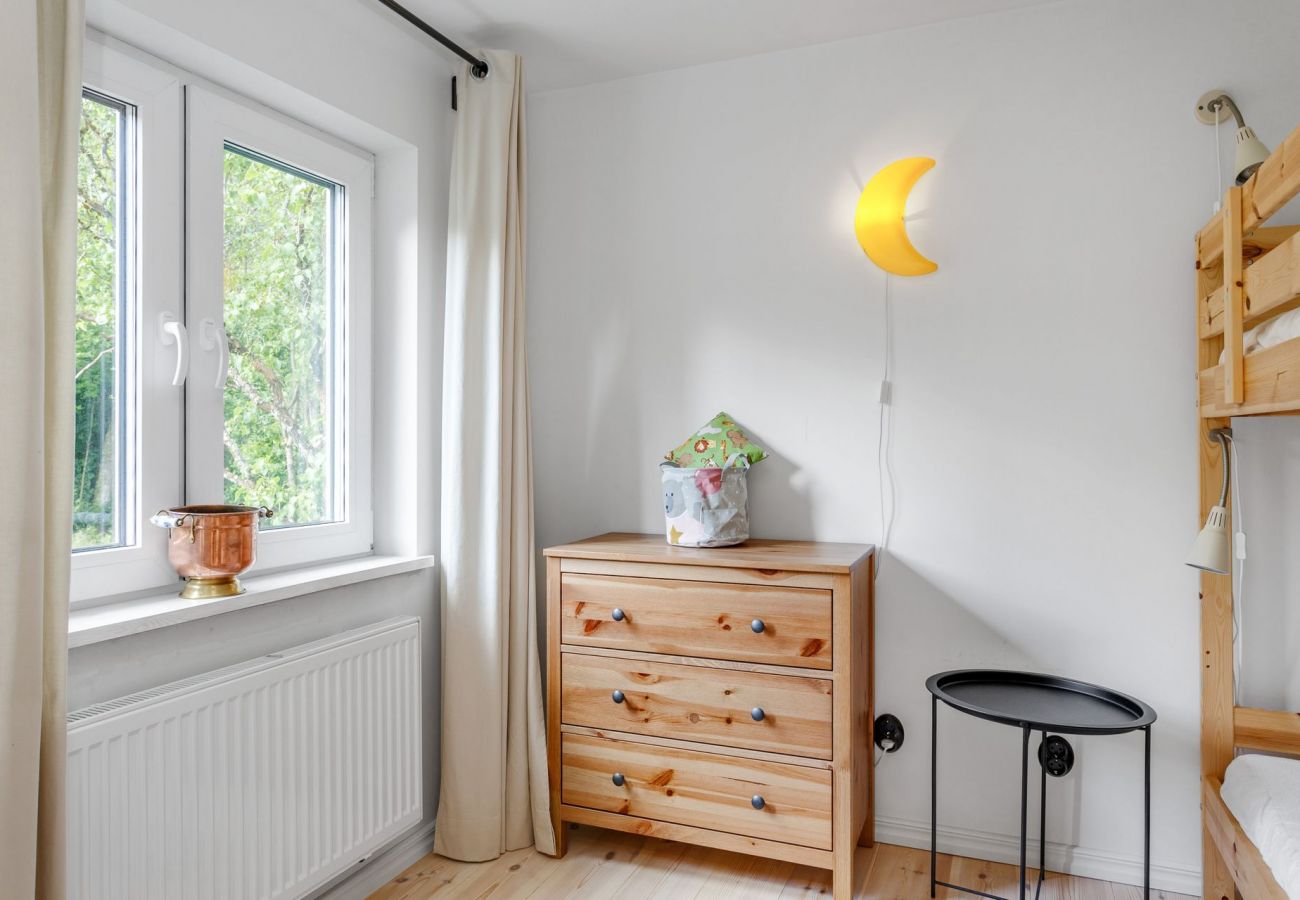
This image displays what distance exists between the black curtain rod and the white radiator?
158 cm

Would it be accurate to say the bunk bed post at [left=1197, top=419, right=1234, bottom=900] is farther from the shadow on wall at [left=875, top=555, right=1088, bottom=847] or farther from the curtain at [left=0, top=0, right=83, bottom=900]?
the curtain at [left=0, top=0, right=83, bottom=900]

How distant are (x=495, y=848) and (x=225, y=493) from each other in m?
1.22

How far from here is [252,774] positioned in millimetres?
1763

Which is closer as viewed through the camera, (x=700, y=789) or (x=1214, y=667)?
(x=1214, y=667)

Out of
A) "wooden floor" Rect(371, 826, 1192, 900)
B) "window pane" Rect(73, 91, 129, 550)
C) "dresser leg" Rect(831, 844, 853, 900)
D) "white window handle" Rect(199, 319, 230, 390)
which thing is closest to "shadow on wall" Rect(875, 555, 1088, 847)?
"wooden floor" Rect(371, 826, 1192, 900)

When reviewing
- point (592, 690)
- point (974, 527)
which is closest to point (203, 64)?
point (592, 690)

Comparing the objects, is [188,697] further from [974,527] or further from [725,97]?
[725,97]

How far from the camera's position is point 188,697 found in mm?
1617

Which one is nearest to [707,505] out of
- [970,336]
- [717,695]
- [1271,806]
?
[717,695]

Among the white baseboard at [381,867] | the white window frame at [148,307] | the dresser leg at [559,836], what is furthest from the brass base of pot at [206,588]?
the dresser leg at [559,836]

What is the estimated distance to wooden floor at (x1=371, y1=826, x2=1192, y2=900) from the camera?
7.11 feet

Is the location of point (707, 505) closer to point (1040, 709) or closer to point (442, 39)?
point (1040, 709)

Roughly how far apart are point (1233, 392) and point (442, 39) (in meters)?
2.12

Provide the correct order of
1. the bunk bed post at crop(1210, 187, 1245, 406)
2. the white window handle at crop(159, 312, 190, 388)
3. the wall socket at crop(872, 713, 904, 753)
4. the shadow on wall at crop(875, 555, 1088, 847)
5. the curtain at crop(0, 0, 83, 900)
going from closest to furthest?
the curtain at crop(0, 0, 83, 900)
the bunk bed post at crop(1210, 187, 1245, 406)
the white window handle at crop(159, 312, 190, 388)
the shadow on wall at crop(875, 555, 1088, 847)
the wall socket at crop(872, 713, 904, 753)
